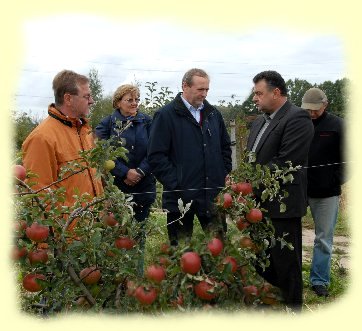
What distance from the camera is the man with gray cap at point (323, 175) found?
4066mm

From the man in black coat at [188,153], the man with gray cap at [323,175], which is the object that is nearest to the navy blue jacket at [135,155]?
the man in black coat at [188,153]

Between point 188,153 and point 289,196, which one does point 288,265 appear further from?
point 188,153

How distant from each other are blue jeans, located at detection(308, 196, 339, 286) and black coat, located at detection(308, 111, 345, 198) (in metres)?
0.07

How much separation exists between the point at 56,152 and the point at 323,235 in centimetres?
240

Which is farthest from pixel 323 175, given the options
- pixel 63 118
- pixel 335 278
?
pixel 63 118

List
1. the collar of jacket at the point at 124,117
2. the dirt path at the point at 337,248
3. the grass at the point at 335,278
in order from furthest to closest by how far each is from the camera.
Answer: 1. the dirt path at the point at 337,248
2. the collar of jacket at the point at 124,117
3. the grass at the point at 335,278

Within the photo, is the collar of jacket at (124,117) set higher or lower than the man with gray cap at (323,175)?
higher

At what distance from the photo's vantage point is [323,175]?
4043 millimetres

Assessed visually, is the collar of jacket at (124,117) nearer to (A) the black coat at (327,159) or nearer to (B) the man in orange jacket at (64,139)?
(B) the man in orange jacket at (64,139)

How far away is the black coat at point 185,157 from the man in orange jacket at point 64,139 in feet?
2.47

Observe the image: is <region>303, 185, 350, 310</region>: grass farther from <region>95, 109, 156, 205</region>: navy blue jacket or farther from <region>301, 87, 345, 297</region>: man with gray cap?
<region>95, 109, 156, 205</region>: navy blue jacket

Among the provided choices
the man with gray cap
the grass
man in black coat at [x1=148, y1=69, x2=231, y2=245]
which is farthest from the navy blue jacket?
the grass

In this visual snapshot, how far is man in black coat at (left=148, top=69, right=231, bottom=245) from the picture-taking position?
11.9 ft

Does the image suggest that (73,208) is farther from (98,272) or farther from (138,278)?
(138,278)
